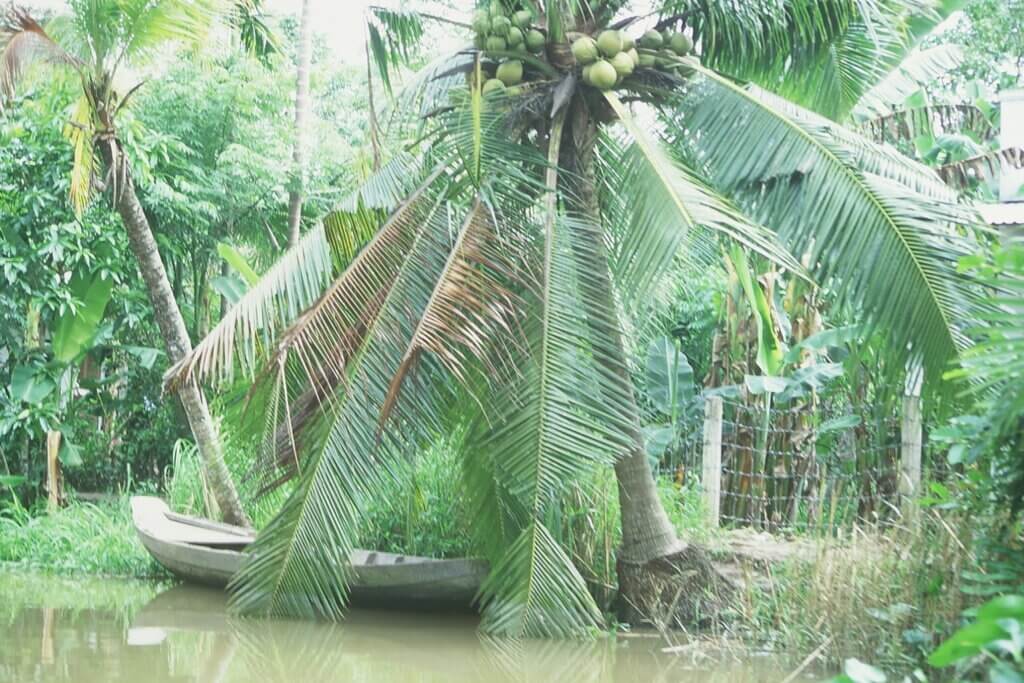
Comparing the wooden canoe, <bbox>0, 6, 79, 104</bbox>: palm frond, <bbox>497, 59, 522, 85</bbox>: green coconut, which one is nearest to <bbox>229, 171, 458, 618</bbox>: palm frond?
the wooden canoe

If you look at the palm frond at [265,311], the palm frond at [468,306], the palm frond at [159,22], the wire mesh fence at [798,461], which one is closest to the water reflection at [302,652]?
the palm frond at [468,306]

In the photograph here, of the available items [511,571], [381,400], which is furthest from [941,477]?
[381,400]

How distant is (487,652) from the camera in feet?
22.8

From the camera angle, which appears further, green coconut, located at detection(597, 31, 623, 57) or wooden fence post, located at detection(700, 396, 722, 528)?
wooden fence post, located at detection(700, 396, 722, 528)

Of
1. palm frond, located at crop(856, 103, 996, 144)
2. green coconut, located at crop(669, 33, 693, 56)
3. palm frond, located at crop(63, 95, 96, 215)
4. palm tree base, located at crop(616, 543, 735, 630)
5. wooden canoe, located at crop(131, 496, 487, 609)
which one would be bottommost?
wooden canoe, located at crop(131, 496, 487, 609)

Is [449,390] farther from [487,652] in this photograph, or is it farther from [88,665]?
[88,665]

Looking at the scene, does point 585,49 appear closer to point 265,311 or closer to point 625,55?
point 625,55

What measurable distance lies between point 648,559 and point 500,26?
11.7 feet

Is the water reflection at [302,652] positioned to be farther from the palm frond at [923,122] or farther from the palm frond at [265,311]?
the palm frond at [923,122]

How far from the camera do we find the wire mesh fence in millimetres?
9422

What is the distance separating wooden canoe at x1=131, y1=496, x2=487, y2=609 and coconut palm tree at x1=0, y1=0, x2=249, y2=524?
25.9 inches

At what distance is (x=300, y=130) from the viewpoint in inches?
551

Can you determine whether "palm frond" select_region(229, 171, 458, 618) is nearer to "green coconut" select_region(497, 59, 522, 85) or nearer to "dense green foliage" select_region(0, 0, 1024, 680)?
"dense green foliage" select_region(0, 0, 1024, 680)

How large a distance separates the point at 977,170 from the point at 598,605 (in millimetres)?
5420
